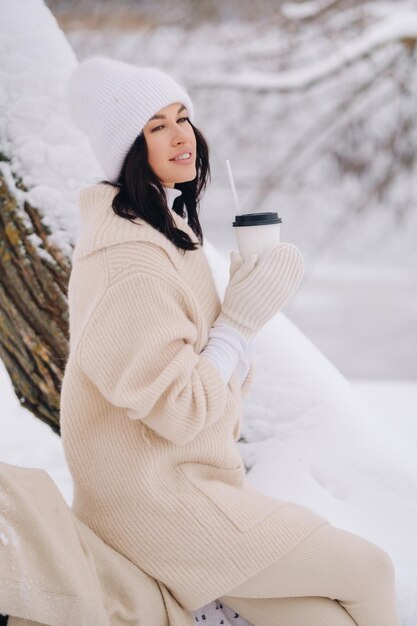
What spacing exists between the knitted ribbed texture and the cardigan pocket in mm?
258

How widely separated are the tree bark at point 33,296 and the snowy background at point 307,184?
50 mm

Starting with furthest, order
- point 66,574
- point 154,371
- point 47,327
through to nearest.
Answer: point 47,327
point 154,371
point 66,574

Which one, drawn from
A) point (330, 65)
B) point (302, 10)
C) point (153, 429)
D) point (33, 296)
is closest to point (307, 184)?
point (330, 65)

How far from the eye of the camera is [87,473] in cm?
130

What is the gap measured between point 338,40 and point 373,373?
122 inches

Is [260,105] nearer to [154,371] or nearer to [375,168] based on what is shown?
[375,168]

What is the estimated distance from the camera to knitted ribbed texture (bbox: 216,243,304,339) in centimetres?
A: 135

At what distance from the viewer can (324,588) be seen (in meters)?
1.29

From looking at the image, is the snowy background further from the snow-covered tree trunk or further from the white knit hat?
the white knit hat

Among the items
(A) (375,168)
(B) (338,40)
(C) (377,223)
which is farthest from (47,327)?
(C) (377,223)

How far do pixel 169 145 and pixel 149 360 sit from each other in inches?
17.6

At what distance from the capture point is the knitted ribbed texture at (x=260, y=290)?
135 centimetres

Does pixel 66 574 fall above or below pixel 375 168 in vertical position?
below

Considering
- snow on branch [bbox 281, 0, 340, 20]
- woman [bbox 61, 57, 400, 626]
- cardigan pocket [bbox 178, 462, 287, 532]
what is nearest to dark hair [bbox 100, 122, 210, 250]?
woman [bbox 61, 57, 400, 626]
